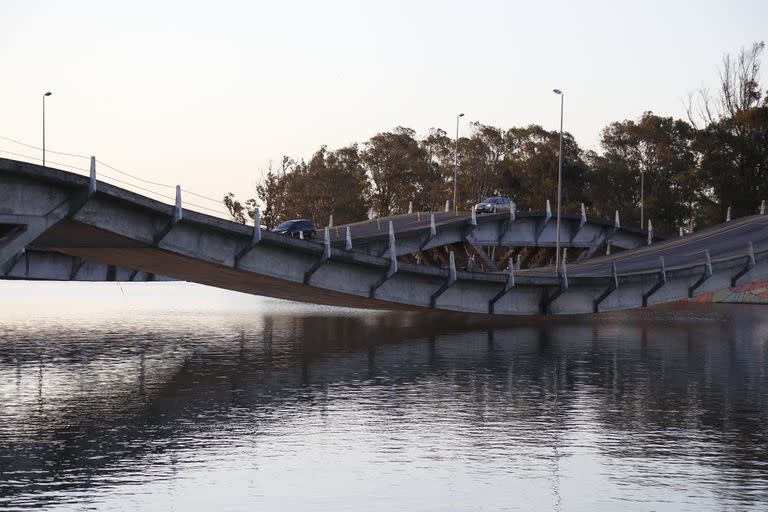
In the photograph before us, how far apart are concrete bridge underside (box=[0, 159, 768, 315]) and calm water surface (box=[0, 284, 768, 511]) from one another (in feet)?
10.8

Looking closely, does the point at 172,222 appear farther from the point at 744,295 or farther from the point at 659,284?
the point at 744,295

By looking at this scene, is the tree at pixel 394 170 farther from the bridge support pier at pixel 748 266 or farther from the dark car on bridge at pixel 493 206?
the bridge support pier at pixel 748 266

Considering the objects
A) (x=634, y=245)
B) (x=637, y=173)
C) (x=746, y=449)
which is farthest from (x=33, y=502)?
(x=637, y=173)

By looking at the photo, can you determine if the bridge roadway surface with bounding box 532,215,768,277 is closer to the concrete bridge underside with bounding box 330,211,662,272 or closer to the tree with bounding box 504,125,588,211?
the concrete bridge underside with bounding box 330,211,662,272

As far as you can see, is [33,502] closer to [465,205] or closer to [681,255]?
[681,255]

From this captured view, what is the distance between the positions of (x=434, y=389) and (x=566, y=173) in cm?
11740

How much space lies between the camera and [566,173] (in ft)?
477

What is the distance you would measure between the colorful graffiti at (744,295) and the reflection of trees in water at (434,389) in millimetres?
52481

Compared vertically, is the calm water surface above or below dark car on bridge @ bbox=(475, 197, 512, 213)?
below

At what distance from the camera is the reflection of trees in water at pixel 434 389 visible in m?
21.5

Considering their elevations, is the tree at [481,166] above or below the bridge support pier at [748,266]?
above

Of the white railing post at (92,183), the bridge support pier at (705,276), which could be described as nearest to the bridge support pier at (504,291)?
the bridge support pier at (705,276)

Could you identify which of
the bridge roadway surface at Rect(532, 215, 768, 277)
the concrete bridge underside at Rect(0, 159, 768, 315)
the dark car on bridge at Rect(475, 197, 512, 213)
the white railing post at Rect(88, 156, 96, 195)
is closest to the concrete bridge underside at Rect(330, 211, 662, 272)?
the dark car on bridge at Rect(475, 197, 512, 213)

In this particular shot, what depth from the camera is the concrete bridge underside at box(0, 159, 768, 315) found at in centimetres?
3875
